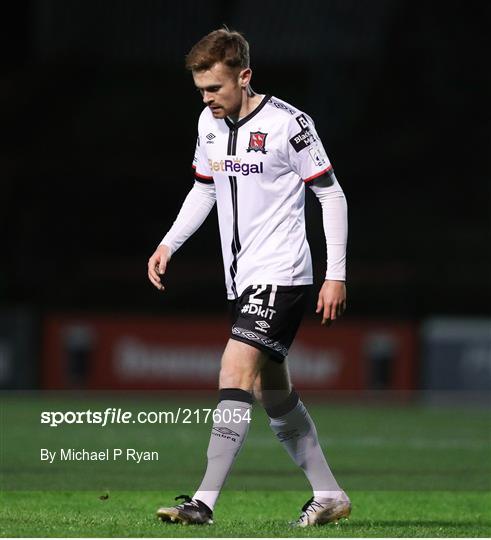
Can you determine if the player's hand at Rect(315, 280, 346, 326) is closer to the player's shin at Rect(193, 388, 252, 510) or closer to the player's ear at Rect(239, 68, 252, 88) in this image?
the player's shin at Rect(193, 388, 252, 510)

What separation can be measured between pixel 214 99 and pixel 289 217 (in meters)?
0.61

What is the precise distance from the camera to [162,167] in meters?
26.6

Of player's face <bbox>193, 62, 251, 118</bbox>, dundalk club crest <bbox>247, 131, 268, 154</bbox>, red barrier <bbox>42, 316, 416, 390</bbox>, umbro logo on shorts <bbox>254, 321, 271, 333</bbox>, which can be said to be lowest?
red barrier <bbox>42, 316, 416, 390</bbox>

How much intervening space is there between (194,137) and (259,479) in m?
19.4

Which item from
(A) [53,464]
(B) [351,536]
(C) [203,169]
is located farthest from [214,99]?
(A) [53,464]

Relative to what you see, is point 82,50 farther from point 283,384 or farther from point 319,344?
point 283,384

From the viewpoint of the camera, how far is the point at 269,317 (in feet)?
20.2

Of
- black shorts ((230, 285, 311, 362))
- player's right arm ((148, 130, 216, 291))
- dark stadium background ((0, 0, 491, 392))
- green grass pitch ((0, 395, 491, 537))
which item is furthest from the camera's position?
dark stadium background ((0, 0, 491, 392))

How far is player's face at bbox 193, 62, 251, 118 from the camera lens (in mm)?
6121

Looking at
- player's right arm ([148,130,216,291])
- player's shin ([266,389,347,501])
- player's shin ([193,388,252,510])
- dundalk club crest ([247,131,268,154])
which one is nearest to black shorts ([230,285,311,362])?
player's shin ([193,388,252,510])

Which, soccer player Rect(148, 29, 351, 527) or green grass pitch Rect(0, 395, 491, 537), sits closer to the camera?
soccer player Rect(148, 29, 351, 527)

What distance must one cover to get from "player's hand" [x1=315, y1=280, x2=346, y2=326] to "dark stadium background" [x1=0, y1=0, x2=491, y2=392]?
14.6 meters

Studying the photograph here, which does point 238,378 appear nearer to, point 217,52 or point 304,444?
point 304,444

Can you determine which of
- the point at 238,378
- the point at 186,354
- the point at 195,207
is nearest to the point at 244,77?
the point at 195,207
